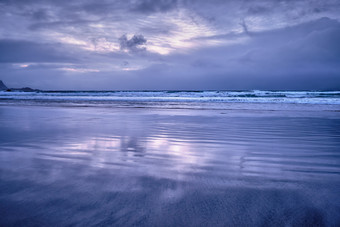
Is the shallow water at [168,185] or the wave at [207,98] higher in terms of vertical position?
the wave at [207,98]

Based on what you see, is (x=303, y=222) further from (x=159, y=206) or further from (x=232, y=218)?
(x=159, y=206)

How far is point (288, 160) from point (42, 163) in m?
2.97

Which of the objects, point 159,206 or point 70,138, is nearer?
point 159,206

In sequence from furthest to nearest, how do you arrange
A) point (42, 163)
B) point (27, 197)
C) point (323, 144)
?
point (323, 144), point (42, 163), point (27, 197)

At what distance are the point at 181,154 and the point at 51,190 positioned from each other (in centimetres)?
167

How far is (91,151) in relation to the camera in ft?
10.3

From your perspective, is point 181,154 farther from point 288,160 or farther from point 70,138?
point 70,138

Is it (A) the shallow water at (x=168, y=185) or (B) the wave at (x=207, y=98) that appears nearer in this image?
(A) the shallow water at (x=168, y=185)

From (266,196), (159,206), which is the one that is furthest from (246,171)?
(159,206)

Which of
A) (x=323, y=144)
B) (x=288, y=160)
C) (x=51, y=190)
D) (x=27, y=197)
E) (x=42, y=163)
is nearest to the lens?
(x=27, y=197)

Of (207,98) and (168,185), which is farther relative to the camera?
(207,98)

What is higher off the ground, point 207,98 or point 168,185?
point 207,98

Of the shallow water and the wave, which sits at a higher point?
the wave

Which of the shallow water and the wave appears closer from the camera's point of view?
the shallow water
